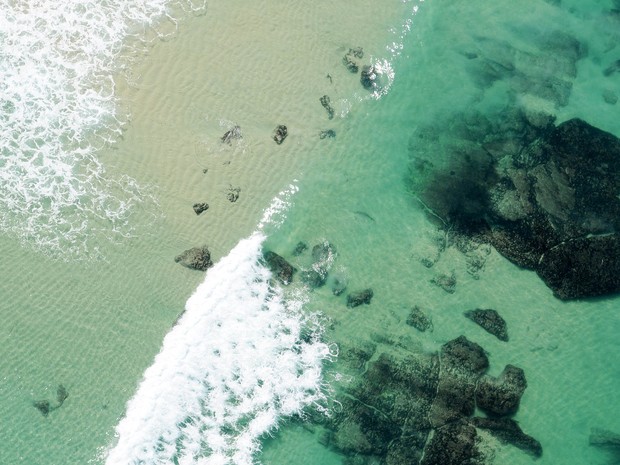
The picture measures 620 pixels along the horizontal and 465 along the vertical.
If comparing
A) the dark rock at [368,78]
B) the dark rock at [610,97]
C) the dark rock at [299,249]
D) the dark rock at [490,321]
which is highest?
the dark rock at [610,97]

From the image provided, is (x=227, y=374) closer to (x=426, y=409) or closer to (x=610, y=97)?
(x=426, y=409)

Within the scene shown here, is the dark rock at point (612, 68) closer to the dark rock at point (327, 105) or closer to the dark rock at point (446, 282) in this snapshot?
the dark rock at point (446, 282)

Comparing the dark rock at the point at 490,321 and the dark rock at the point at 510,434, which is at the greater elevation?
the dark rock at the point at 490,321

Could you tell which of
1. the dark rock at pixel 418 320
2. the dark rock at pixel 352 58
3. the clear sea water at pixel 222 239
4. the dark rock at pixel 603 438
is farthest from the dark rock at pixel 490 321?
the dark rock at pixel 352 58

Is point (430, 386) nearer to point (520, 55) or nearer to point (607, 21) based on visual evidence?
point (520, 55)

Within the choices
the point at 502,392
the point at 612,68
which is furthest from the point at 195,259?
the point at 612,68
